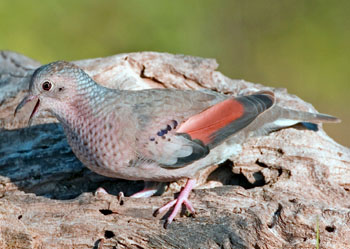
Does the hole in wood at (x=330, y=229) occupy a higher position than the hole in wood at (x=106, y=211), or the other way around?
the hole in wood at (x=330, y=229)

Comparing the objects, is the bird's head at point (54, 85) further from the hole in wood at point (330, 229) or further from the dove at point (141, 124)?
the hole in wood at point (330, 229)

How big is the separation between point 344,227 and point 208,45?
606 centimetres

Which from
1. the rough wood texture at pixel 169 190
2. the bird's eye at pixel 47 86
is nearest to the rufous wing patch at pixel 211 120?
the rough wood texture at pixel 169 190

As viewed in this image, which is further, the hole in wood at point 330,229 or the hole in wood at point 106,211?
the hole in wood at point 106,211

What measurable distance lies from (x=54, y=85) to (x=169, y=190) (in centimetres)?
160

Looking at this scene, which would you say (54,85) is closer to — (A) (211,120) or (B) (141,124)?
(B) (141,124)

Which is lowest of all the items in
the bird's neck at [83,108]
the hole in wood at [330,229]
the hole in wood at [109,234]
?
the hole in wood at [109,234]

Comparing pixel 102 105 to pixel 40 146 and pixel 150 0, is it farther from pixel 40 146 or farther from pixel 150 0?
pixel 150 0

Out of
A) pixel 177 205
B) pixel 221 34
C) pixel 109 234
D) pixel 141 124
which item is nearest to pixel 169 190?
pixel 177 205

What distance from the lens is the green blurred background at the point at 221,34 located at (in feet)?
33.7

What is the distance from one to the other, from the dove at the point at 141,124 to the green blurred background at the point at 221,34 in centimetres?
454

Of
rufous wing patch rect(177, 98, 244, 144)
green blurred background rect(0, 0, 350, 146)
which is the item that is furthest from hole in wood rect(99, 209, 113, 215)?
green blurred background rect(0, 0, 350, 146)

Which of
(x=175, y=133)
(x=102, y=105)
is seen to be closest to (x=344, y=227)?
(x=175, y=133)

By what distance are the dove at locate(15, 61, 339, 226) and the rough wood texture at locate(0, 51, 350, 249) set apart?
0.27m
